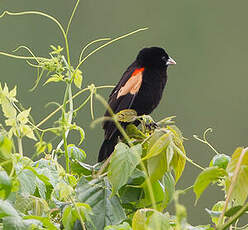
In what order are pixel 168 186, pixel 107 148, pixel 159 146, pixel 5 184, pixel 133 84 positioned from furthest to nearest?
pixel 133 84 → pixel 107 148 → pixel 168 186 → pixel 159 146 → pixel 5 184

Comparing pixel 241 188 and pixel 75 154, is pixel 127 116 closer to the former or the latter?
pixel 75 154

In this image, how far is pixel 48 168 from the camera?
89 cm

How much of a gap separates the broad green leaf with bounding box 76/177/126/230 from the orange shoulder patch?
115cm

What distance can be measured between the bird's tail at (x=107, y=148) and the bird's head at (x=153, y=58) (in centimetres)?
69

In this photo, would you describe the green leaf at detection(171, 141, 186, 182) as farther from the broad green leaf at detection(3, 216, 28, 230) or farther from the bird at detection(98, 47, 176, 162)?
the bird at detection(98, 47, 176, 162)

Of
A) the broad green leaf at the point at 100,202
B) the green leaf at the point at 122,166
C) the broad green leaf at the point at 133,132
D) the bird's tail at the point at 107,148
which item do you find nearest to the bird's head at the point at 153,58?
the bird's tail at the point at 107,148

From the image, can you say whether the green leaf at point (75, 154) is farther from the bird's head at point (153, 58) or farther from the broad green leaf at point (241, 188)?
the bird's head at point (153, 58)

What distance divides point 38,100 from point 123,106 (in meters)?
1.86

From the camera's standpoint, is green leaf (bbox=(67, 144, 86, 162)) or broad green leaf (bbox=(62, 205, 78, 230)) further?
green leaf (bbox=(67, 144, 86, 162))

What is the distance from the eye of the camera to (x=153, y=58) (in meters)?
2.46

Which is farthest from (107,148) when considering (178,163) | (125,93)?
(178,163)

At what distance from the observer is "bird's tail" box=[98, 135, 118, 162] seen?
4.87 feet

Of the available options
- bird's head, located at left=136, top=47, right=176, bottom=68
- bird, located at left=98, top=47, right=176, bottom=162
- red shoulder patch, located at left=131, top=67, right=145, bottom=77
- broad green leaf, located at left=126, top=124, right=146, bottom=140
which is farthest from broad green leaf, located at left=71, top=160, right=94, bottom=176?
bird's head, located at left=136, top=47, right=176, bottom=68

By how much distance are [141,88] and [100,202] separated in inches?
55.7
